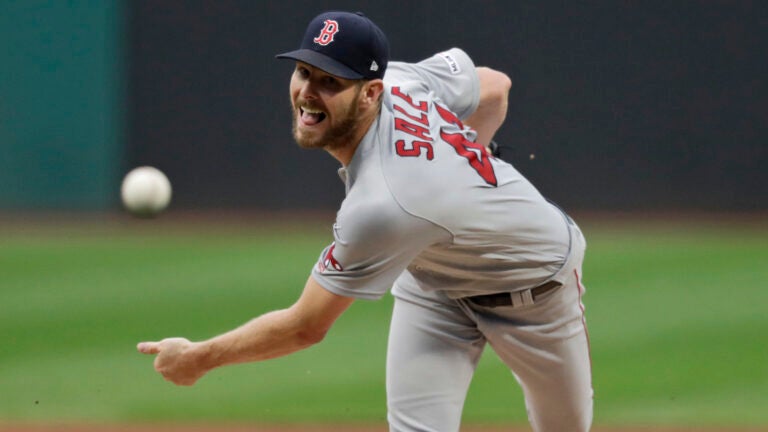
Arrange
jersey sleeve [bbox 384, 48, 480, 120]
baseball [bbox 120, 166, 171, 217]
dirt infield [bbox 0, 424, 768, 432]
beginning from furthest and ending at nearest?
baseball [bbox 120, 166, 171, 217], dirt infield [bbox 0, 424, 768, 432], jersey sleeve [bbox 384, 48, 480, 120]

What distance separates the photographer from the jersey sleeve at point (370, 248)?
12.3 ft

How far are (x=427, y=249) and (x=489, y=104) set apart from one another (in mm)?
994

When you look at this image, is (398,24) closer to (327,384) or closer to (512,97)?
(512,97)

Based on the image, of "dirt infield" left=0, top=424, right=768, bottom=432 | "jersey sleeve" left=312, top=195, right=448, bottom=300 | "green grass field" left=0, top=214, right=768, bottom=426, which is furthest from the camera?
"green grass field" left=0, top=214, right=768, bottom=426

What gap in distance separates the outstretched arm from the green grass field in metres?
2.79

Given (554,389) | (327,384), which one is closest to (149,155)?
(327,384)

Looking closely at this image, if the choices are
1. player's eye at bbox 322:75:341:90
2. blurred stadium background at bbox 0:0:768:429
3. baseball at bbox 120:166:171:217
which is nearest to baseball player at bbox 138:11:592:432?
player's eye at bbox 322:75:341:90

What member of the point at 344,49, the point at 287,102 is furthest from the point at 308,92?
the point at 287,102

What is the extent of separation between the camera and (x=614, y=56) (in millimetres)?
12617

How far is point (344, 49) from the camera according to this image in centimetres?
384

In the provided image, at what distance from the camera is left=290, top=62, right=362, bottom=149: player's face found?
12.6ft

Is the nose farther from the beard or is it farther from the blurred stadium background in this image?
the blurred stadium background

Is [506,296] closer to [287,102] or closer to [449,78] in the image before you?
[449,78]

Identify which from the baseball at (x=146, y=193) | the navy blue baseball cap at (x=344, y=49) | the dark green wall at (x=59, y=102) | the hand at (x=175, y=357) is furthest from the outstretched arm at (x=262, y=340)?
the dark green wall at (x=59, y=102)
